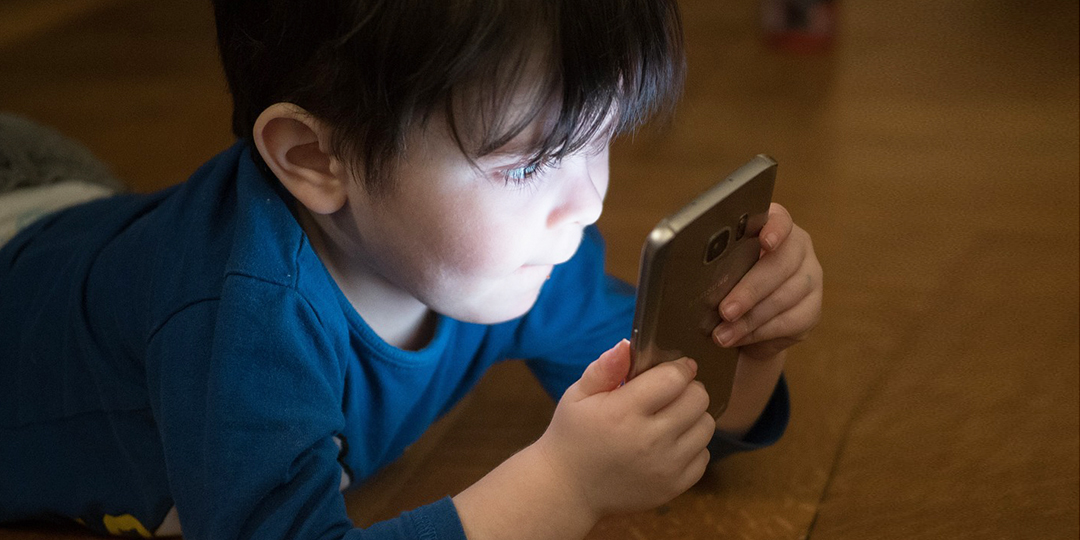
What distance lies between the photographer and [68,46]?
1.47 metres

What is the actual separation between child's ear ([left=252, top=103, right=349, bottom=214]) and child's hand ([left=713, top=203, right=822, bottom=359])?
7.6 inches

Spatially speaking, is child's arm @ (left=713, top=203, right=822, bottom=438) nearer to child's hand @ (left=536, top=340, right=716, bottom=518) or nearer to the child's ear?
child's hand @ (left=536, top=340, right=716, bottom=518)

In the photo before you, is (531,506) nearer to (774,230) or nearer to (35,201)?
(774,230)

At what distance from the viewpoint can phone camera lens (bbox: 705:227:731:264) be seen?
0.44 metres

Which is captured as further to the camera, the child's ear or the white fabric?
the white fabric

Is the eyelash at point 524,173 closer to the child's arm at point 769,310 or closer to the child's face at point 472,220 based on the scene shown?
the child's face at point 472,220

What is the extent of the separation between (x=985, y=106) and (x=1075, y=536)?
2.28ft

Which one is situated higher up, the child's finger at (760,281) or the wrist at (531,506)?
the child's finger at (760,281)

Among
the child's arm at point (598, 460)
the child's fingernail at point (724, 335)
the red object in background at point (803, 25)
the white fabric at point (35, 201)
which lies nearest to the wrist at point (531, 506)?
the child's arm at point (598, 460)

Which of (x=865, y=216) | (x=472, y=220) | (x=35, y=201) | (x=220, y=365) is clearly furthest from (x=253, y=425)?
(x=865, y=216)

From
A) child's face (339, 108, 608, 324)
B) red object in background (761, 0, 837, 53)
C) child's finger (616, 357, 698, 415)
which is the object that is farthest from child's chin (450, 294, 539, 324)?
red object in background (761, 0, 837, 53)

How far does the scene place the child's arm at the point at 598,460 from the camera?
445 mm

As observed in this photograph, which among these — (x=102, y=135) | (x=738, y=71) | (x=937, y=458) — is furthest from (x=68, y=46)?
(x=937, y=458)

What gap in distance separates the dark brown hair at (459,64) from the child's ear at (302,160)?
0.01m
